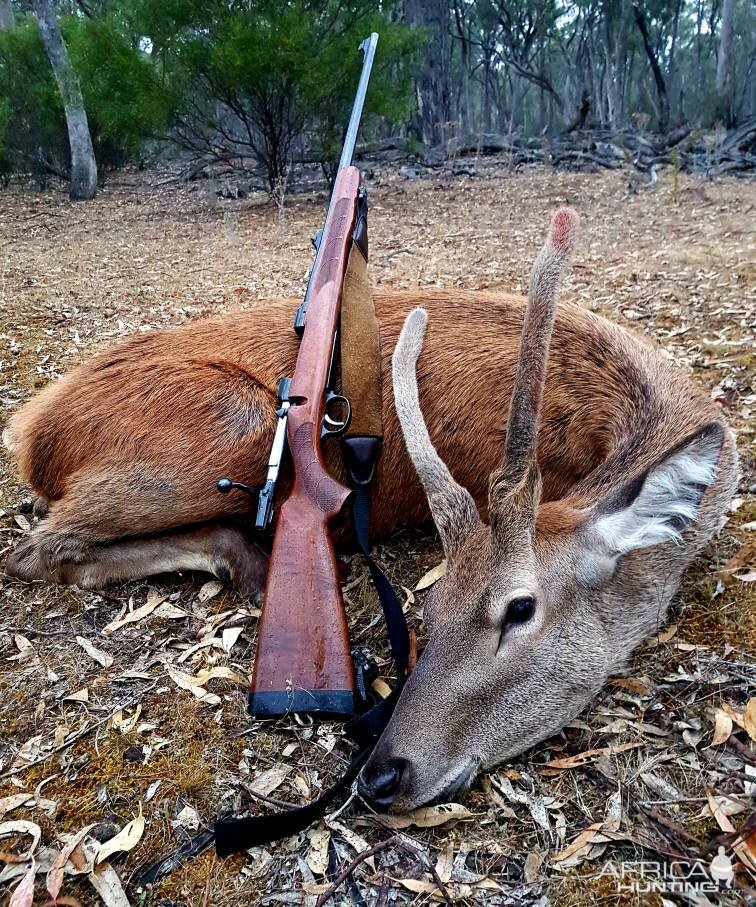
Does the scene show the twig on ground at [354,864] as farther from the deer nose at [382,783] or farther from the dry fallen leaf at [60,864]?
the dry fallen leaf at [60,864]

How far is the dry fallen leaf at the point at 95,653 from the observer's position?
322cm

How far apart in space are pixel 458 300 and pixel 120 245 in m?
11.3

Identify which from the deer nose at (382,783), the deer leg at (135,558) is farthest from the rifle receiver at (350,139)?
the deer nose at (382,783)

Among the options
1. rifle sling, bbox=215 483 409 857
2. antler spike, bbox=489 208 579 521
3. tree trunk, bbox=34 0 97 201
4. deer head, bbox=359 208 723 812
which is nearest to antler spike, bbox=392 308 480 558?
deer head, bbox=359 208 723 812

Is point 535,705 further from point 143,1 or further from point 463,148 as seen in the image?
point 463,148

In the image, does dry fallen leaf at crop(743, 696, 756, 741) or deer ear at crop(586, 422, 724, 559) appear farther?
dry fallen leaf at crop(743, 696, 756, 741)

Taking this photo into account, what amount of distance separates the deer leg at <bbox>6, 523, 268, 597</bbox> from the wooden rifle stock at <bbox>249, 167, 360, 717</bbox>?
0.68 metres

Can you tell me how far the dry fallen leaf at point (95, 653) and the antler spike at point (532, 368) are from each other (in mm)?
1955

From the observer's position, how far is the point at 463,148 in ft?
74.5

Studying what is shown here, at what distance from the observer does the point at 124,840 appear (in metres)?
2.36

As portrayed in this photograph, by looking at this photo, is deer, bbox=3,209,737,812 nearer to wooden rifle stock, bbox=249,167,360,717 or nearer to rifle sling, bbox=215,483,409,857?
rifle sling, bbox=215,483,409,857

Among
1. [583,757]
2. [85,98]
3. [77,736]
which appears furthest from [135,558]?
[85,98]

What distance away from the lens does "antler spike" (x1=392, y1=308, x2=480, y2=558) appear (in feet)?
8.47

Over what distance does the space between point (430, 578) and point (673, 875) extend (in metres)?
1.78
